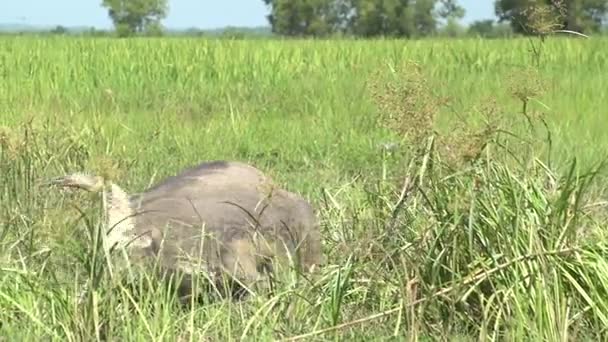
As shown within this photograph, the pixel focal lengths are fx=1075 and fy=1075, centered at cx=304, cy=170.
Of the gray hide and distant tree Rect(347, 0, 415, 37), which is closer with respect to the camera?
the gray hide

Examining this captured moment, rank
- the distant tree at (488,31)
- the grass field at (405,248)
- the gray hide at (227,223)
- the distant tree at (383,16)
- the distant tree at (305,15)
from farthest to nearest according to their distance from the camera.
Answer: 1. the distant tree at (305,15)
2. the distant tree at (383,16)
3. the distant tree at (488,31)
4. the gray hide at (227,223)
5. the grass field at (405,248)

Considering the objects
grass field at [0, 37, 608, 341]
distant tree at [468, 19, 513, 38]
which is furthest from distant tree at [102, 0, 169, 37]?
grass field at [0, 37, 608, 341]

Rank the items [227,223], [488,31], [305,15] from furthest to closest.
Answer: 1. [305,15]
2. [488,31]
3. [227,223]

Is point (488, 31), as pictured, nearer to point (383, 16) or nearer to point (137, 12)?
point (383, 16)

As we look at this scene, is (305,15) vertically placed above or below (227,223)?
below

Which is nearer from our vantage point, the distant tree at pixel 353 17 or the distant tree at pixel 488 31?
the distant tree at pixel 488 31

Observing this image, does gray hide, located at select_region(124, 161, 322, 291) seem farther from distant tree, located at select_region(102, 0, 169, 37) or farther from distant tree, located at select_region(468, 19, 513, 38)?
distant tree, located at select_region(102, 0, 169, 37)

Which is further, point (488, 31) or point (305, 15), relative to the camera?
point (305, 15)

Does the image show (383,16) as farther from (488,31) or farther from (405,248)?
(405,248)

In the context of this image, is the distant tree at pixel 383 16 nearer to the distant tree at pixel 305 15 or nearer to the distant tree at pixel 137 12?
the distant tree at pixel 305 15

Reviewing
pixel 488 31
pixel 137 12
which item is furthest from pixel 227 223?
pixel 137 12

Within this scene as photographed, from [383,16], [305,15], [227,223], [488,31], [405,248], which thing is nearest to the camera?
[405,248]

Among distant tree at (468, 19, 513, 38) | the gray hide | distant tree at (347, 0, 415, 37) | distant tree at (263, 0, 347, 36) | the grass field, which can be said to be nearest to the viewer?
the grass field

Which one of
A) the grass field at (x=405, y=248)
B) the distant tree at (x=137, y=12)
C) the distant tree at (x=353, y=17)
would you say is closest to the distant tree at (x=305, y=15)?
the distant tree at (x=353, y=17)
